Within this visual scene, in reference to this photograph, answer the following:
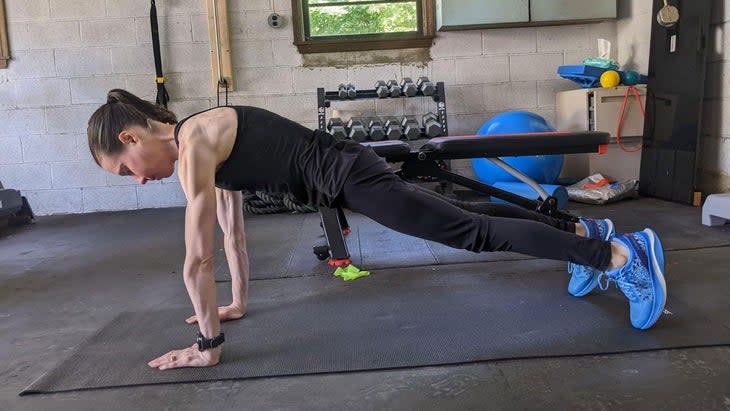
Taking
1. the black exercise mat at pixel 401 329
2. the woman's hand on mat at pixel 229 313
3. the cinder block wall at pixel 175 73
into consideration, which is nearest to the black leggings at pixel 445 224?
the black exercise mat at pixel 401 329

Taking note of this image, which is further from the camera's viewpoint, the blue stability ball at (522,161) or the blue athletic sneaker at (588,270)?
the blue stability ball at (522,161)

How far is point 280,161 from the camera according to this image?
1.67 meters

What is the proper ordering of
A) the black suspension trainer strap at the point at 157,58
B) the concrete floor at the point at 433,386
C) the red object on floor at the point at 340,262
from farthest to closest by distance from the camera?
the black suspension trainer strap at the point at 157,58, the red object on floor at the point at 340,262, the concrete floor at the point at 433,386

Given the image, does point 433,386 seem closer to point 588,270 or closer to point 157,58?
point 588,270

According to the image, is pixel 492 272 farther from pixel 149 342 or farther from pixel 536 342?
pixel 149 342

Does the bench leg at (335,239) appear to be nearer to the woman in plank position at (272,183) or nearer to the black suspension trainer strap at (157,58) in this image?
the woman in plank position at (272,183)

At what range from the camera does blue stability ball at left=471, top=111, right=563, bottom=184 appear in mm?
4227

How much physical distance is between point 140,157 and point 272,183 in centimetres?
36

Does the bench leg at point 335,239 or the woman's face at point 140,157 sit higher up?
the woman's face at point 140,157

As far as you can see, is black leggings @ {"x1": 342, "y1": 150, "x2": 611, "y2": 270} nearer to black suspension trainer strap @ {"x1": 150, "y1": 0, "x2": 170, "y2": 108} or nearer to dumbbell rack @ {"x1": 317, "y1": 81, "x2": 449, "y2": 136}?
dumbbell rack @ {"x1": 317, "y1": 81, "x2": 449, "y2": 136}

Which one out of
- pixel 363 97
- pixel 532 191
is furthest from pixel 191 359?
pixel 363 97

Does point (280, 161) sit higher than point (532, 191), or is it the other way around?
point (280, 161)

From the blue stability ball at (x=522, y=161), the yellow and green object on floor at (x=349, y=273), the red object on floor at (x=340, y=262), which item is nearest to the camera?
the yellow and green object on floor at (x=349, y=273)

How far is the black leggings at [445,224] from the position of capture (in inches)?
64.2
